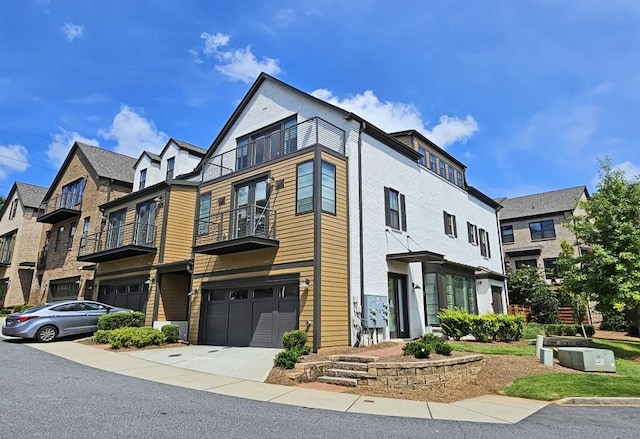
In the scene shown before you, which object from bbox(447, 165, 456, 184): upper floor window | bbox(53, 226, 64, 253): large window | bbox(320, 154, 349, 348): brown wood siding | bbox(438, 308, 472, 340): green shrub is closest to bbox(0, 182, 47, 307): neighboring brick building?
bbox(53, 226, 64, 253): large window

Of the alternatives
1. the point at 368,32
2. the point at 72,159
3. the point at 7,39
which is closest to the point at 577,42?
the point at 368,32

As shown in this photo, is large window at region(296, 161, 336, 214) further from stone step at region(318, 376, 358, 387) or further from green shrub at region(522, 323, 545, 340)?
green shrub at region(522, 323, 545, 340)

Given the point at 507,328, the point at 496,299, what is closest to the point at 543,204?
the point at 496,299

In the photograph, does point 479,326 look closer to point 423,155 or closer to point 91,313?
point 423,155

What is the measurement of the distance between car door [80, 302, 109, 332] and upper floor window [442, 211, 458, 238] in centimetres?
1640

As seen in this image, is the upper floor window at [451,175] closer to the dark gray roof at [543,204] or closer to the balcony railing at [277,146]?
the balcony railing at [277,146]

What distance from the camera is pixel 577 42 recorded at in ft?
36.3

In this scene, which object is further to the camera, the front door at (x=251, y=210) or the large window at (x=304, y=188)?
the front door at (x=251, y=210)

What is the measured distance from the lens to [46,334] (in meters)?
15.2

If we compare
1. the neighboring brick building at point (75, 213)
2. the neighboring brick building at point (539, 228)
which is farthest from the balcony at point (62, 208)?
the neighboring brick building at point (539, 228)

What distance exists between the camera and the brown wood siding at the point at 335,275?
12320 millimetres

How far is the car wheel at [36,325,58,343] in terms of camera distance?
49.3 ft

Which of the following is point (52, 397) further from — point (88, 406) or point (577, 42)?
point (577, 42)

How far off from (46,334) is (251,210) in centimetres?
925
